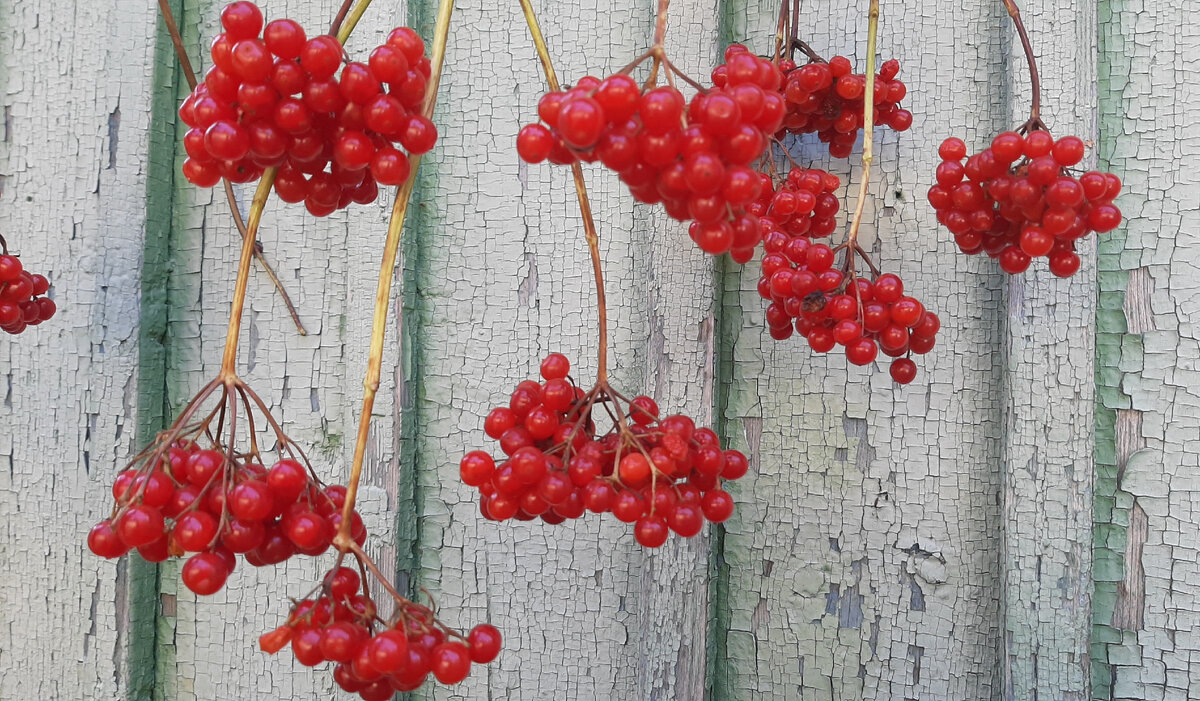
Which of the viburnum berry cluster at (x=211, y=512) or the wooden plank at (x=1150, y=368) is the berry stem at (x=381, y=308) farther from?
the wooden plank at (x=1150, y=368)

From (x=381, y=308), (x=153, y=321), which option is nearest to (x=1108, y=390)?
(x=381, y=308)

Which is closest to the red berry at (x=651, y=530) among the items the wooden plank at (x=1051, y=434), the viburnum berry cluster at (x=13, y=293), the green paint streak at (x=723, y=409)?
the green paint streak at (x=723, y=409)

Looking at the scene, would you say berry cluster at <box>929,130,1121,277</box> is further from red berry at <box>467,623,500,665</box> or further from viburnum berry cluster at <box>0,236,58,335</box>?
viburnum berry cluster at <box>0,236,58,335</box>

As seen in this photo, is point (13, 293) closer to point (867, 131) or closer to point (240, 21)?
point (240, 21)

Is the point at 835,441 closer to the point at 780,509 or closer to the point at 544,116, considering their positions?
the point at 780,509

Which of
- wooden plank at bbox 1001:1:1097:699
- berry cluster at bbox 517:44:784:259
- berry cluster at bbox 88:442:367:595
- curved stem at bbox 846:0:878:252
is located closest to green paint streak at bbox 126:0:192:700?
berry cluster at bbox 88:442:367:595
